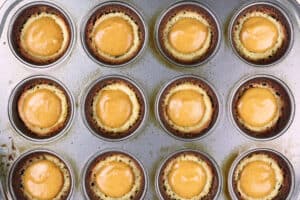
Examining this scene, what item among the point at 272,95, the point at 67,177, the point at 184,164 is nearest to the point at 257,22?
the point at 272,95

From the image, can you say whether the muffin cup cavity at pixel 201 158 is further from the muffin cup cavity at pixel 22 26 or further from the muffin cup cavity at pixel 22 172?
the muffin cup cavity at pixel 22 26

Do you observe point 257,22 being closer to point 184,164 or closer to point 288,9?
point 288,9

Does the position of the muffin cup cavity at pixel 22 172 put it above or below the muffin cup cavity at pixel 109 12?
below

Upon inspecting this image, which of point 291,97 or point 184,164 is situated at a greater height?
point 291,97

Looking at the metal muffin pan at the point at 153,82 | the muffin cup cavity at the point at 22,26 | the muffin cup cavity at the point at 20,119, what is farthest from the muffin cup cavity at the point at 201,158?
the muffin cup cavity at the point at 22,26

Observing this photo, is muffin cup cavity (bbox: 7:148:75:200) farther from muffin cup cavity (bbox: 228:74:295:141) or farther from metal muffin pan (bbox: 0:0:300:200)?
muffin cup cavity (bbox: 228:74:295:141)

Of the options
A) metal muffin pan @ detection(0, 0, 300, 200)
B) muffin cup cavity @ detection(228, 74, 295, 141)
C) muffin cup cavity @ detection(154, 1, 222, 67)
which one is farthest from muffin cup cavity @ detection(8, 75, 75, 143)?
muffin cup cavity @ detection(228, 74, 295, 141)

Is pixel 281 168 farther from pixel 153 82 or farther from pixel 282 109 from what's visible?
pixel 153 82
